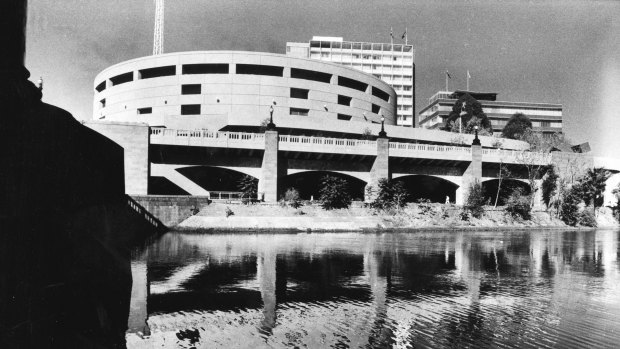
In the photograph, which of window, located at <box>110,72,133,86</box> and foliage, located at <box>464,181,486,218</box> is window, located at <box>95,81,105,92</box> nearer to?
window, located at <box>110,72,133,86</box>

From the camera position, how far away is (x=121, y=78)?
6588 cm

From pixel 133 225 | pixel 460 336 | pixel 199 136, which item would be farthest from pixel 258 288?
pixel 199 136

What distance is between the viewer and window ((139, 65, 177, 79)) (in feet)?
203

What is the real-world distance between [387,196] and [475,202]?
9639mm

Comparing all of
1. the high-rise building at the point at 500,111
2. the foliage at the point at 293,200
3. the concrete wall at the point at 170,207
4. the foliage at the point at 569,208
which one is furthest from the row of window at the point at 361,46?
the concrete wall at the point at 170,207

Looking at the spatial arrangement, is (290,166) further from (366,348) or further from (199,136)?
(366,348)

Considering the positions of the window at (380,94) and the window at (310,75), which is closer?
the window at (310,75)

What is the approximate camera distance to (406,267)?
19.3 m

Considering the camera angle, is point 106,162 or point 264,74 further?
point 264,74

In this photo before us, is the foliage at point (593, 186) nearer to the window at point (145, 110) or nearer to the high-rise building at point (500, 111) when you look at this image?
the window at point (145, 110)

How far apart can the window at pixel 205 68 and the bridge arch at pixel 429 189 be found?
26.7 meters

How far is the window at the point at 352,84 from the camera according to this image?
68688mm

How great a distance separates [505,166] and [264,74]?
31.4 metres

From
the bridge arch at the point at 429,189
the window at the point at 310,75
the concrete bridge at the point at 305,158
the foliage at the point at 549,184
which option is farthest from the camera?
the window at the point at 310,75
